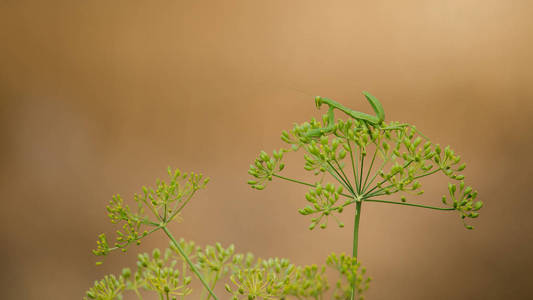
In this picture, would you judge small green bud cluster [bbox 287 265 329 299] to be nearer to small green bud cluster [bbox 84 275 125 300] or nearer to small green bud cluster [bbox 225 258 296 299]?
small green bud cluster [bbox 225 258 296 299]

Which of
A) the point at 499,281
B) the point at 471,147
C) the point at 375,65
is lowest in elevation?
the point at 499,281

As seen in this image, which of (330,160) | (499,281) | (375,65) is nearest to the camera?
(330,160)

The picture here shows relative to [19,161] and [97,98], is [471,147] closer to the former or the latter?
[97,98]

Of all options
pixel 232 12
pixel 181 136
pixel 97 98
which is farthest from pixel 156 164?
pixel 232 12

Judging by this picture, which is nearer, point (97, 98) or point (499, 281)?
point (499, 281)

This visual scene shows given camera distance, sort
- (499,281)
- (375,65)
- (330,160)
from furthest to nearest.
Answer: (375,65)
(499,281)
(330,160)

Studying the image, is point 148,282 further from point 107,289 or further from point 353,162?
point 353,162

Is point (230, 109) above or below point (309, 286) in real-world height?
above

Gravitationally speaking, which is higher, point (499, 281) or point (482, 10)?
point (482, 10)

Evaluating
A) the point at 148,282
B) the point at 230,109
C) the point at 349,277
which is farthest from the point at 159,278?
the point at 230,109

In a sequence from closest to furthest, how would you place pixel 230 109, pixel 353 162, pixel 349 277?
pixel 349 277, pixel 353 162, pixel 230 109
